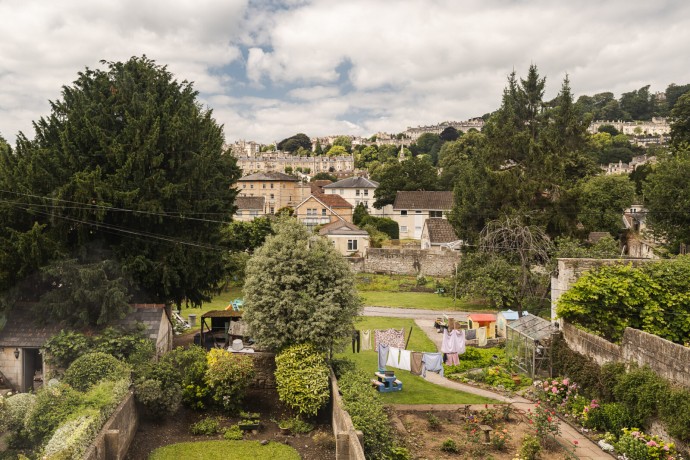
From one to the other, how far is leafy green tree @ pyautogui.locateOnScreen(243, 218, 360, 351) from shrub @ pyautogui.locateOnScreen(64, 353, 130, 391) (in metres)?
3.85

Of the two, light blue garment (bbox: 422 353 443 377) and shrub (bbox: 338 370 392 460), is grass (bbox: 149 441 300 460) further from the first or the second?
light blue garment (bbox: 422 353 443 377)

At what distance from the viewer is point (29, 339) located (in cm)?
1698

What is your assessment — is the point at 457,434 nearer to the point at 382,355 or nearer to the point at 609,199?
the point at 382,355

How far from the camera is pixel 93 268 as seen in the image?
58.2 ft

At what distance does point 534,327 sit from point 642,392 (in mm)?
6138

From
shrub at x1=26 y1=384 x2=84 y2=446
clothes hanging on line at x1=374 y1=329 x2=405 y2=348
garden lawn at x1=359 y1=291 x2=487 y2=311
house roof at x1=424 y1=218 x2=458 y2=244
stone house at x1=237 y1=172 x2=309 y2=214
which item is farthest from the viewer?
stone house at x1=237 y1=172 x2=309 y2=214

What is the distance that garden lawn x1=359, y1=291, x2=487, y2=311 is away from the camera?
34531mm

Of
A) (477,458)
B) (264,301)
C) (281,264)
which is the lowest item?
(477,458)

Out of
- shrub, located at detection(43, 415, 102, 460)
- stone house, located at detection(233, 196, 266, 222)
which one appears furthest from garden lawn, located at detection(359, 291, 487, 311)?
stone house, located at detection(233, 196, 266, 222)

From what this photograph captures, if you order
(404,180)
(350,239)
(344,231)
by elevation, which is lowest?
A: (350,239)

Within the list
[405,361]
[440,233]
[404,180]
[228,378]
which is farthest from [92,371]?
[404,180]

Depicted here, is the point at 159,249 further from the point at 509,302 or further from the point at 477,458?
the point at 509,302

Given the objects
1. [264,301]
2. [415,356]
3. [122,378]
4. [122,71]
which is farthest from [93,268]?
[415,356]

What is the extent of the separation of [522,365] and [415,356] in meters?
4.31
